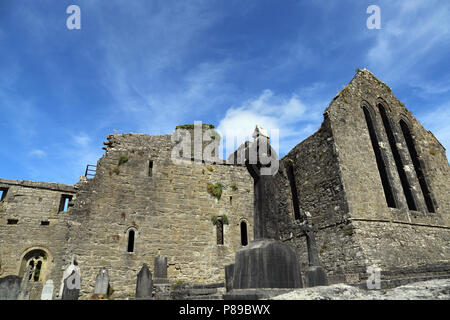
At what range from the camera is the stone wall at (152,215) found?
1100cm

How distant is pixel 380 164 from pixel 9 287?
13.3m

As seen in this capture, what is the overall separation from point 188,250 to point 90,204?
15.4 ft

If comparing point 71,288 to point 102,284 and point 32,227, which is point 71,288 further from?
point 32,227

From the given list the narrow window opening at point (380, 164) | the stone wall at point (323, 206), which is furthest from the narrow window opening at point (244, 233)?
the narrow window opening at point (380, 164)

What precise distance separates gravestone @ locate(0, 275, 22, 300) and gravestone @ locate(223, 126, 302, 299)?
4.06 metres

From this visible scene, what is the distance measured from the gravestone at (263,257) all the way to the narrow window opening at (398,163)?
31.5 feet

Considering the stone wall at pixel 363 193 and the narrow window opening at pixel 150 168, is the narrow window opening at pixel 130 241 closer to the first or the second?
the narrow window opening at pixel 150 168

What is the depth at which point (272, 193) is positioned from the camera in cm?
608

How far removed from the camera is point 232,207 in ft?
46.2

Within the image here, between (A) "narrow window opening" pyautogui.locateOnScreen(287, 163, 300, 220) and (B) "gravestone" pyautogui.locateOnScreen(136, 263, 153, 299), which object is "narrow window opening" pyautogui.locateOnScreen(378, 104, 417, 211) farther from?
(B) "gravestone" pyautogui.locateOnScreen(136, 263, 153, 299)

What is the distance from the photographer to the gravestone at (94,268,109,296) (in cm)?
1012

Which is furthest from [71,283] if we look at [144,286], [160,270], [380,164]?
[380,164]
